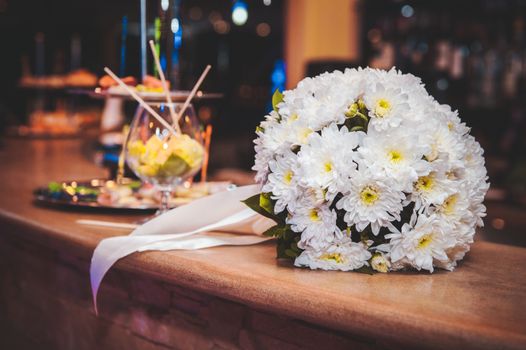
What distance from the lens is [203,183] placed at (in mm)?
2463

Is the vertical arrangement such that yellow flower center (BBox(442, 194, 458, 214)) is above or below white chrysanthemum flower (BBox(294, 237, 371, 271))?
above

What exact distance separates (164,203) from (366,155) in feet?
2.58

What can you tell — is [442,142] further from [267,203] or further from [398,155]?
[267,203]

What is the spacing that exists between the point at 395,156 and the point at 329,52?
20.7 ft

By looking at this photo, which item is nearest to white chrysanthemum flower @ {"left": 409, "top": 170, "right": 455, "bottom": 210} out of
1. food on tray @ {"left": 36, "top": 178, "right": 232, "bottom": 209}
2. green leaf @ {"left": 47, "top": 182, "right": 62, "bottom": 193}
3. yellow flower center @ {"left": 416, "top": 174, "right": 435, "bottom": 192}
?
yellow flower center @ {"left": 416, "top": 174, "right": 435, "bottom": 192}

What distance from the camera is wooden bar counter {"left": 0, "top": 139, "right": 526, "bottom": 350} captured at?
3.69ft

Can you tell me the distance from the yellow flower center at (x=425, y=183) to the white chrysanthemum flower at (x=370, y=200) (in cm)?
6

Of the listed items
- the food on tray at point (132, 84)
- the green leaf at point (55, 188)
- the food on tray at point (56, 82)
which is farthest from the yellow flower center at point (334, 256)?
the food on tray at point (56, 82)

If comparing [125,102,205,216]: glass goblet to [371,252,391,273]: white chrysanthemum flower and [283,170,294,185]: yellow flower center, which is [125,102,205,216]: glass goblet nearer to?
[283,170,294,185]: yellow flower center

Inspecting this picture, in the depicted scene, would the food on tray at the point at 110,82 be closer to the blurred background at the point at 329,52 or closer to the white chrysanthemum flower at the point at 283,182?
the blurred background at the point at 329,52

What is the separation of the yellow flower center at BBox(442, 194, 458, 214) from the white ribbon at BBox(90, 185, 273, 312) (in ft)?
1.59

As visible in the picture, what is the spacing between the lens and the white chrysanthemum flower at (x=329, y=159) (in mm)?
1329

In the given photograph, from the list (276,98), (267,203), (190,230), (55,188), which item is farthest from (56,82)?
(267,203)

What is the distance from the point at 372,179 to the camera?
4.30ft
